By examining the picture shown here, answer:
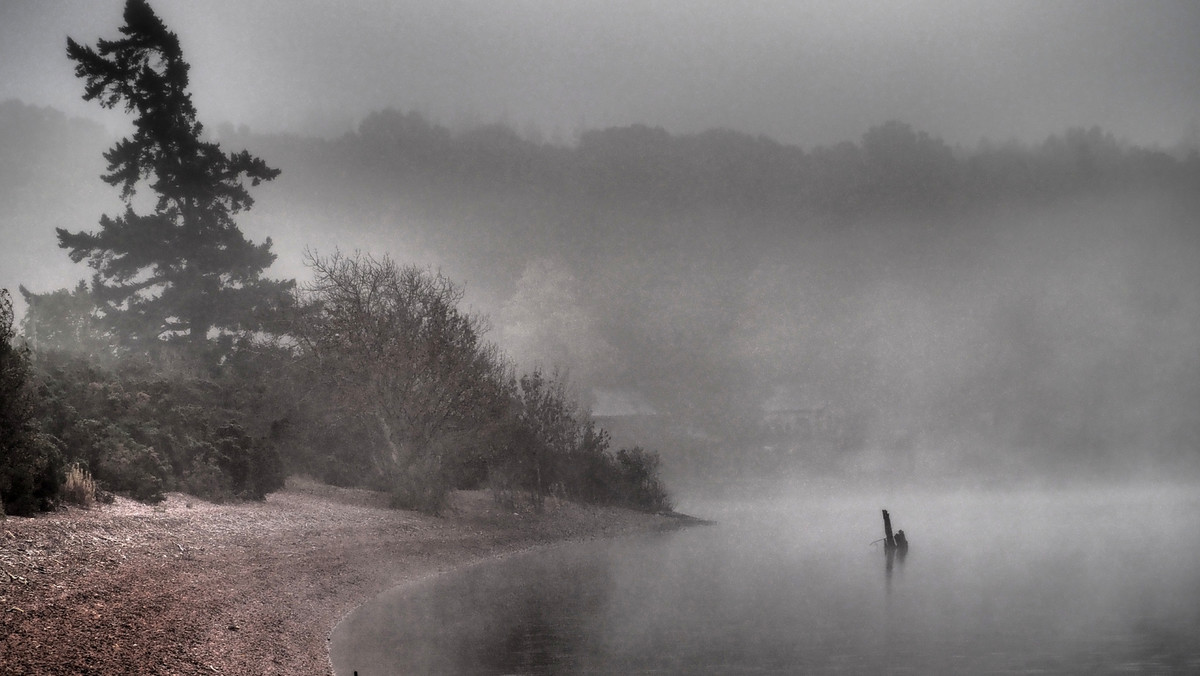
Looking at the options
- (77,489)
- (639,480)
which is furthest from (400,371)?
(639,480)

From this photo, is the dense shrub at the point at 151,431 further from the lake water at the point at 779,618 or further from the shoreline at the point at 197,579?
the lake water at the point at 779,618

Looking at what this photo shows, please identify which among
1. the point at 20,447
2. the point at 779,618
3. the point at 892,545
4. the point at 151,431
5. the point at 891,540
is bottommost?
the point at 779,618

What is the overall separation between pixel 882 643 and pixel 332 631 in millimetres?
11623

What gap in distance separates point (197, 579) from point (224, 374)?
83.1 ft

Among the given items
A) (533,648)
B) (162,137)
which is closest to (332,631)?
(533,648)

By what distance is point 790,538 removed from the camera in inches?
2505

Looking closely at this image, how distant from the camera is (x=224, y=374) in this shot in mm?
40125

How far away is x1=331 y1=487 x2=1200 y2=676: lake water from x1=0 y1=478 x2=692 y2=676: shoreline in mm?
1077

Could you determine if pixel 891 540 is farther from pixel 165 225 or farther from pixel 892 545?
pixel 165 225

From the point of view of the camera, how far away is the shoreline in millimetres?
10992

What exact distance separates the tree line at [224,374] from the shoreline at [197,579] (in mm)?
1931

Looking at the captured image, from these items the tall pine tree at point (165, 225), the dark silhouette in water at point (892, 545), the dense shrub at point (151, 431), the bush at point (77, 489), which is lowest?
the dark silhouette in water at point (892, 545)

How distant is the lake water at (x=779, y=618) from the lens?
54.5ft

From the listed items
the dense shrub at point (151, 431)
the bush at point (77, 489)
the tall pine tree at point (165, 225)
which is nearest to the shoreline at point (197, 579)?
the bush at point (77, 489)
